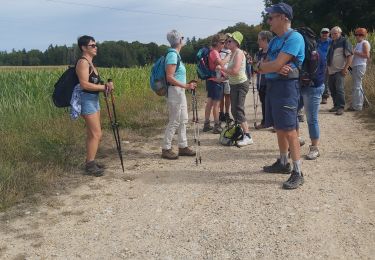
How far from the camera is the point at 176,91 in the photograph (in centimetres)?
611

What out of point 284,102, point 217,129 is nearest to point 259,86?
point 217,129

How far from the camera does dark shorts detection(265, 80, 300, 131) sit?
4.78 metres

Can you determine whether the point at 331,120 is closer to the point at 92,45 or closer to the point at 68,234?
the point at 92,45

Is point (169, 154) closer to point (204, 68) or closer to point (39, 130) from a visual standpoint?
point (204, 68)

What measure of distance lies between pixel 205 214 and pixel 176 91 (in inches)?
92.6

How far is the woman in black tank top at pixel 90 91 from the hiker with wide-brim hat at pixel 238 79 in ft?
7.01

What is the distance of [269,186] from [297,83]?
1262 millimetres

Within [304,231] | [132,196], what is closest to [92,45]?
[132,196]

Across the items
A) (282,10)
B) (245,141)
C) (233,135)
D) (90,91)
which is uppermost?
(282,10)

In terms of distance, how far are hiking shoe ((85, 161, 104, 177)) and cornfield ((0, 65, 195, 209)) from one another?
0.29m

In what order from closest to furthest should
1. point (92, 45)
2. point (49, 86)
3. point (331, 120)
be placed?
1. point (92, 45)
2. point (331, 120)
3. point (49, 86)

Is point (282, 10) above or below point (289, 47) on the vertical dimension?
above

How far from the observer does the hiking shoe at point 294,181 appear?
4.84 m

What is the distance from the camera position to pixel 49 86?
1112cm
